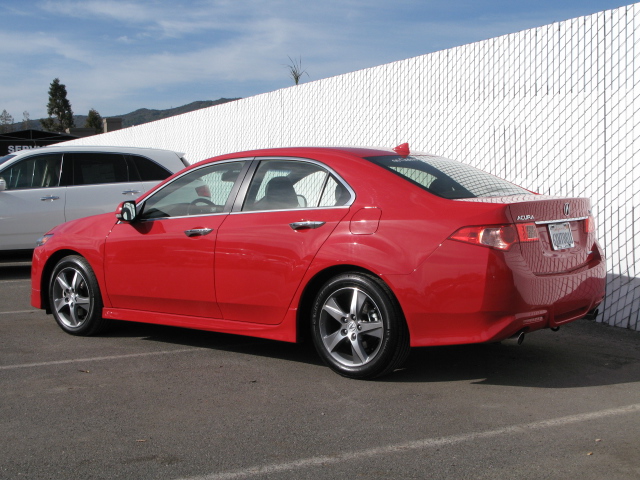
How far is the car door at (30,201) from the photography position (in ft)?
34.6

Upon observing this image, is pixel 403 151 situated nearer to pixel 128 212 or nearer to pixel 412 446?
pixel 128 212

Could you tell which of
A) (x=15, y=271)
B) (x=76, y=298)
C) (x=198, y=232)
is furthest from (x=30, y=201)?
(x=198, y=232)

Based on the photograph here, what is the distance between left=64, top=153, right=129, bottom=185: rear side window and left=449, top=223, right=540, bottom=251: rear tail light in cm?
743

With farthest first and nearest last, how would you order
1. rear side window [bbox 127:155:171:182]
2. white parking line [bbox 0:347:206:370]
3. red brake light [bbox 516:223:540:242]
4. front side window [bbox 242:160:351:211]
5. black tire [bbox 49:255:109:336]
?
rear side window [bbox 127:155:171:182], black tire [bbox 49:255:109:336], white parking line [bbox 0:347:206:370], front side window [bbox 242:160:351:211], red brake light [bbox 516:223:540:242]

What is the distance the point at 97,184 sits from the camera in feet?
36.0

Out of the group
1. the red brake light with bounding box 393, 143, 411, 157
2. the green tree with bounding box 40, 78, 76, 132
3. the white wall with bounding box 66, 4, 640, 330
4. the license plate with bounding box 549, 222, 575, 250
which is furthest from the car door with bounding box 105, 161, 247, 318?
the green tree with bounding box 40, 78, 76, 132

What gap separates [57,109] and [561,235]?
123 meters

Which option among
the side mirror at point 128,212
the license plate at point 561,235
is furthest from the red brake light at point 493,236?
the side mirror at point 128,212

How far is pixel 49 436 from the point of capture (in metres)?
4.12

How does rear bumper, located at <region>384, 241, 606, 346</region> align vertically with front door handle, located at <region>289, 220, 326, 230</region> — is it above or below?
below

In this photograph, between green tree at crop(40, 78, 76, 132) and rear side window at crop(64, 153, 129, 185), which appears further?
green tree at crop(40, 78, 76, 132)

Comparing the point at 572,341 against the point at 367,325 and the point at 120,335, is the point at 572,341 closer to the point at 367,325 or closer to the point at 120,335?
the point at 367,325

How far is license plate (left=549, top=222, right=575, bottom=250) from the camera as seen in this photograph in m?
4.90

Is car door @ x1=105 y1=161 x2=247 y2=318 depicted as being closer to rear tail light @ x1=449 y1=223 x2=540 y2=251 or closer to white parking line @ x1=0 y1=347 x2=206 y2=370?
white parking line @ x1=0 y1=347 x2=206 y2=370
